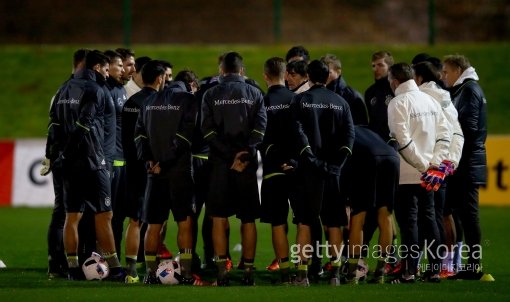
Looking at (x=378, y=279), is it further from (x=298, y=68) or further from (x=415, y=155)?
(x=298, y=68)

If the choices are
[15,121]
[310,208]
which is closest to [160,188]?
[310,208]

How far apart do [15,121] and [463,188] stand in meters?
15.4

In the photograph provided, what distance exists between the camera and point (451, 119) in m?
12.5

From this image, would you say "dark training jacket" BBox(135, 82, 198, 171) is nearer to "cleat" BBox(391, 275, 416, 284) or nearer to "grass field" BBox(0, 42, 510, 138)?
"cleat" BBox(391, 275, 416, 284)

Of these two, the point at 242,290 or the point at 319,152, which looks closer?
the point at 242,290

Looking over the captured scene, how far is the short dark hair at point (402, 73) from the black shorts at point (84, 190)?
10.8 feet

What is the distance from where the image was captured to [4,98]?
2691cm

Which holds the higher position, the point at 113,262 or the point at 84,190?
the point at 84,190

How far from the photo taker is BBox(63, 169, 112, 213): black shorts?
12.4 m

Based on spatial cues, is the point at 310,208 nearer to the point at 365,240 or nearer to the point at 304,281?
the point at 304,281

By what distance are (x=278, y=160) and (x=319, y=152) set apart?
475mm

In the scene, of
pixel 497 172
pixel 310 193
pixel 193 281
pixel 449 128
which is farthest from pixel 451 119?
pixel 497 172

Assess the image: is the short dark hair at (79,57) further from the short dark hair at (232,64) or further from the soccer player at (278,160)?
the soccer player at (278,160)

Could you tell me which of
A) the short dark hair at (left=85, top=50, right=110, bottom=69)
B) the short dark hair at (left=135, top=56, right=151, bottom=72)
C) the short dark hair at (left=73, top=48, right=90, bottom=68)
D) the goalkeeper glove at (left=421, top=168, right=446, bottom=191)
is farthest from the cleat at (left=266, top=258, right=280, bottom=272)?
the short dark hair at (left=73, top=48, right=90, bottom=68)
